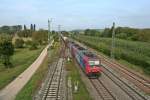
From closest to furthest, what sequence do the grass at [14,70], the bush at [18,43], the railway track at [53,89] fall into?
the railway track at [53,89], the grass at [14,70], the bush at [18,43]

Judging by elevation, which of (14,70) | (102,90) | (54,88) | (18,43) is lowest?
(14,70)

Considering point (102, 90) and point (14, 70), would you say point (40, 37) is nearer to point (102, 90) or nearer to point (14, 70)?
point (14, 70)

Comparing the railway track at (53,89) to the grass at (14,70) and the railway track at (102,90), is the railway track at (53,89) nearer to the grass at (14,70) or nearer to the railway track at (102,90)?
the railway track at (102,90)

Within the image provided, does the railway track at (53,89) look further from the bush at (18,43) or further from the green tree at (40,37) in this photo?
the green tree at (40,37)

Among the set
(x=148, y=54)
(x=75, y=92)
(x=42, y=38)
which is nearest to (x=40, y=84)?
(x=75, y=92)

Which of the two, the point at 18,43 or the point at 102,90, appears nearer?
the point at 102,90

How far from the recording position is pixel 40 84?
3366 centimetres

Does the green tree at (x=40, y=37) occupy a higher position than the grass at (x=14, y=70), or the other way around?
the green tree at (x=40, y=37)

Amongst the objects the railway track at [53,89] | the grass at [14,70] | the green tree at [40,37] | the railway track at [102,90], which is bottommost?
the grass at [14,70]

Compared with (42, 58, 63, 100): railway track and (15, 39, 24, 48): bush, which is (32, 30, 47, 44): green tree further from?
(42, 58, 63, 100): railway track

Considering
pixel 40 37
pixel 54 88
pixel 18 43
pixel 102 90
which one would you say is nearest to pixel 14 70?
pixel 54 88

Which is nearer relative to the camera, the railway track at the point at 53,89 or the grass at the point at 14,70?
the railway track at the point at 53,89

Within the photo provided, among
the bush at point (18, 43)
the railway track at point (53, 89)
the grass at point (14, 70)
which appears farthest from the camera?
the bush at point (18, 43)

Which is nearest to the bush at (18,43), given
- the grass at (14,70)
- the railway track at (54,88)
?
the grass at (14,70)
